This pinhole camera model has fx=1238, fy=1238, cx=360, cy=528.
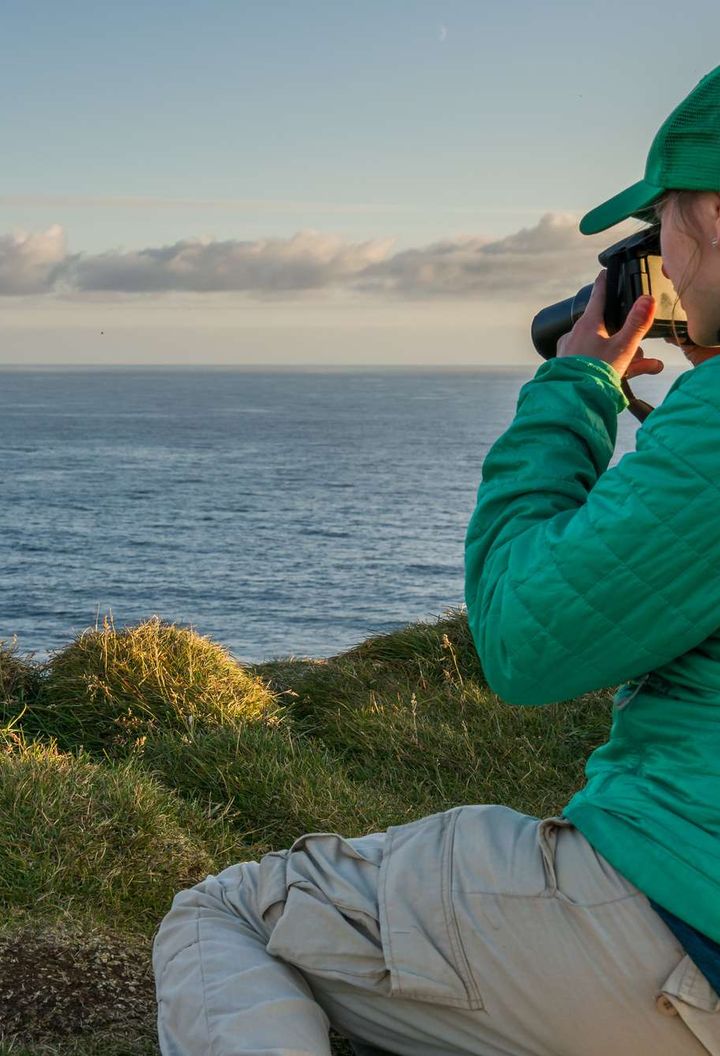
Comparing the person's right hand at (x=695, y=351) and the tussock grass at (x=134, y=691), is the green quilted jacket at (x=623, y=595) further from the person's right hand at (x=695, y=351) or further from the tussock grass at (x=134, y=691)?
the tussock grass at (x=134, y=691)

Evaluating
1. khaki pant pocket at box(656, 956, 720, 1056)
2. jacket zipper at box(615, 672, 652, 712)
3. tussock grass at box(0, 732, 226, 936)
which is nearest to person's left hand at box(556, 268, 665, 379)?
jacket zipper at box(615, 672, 652, 712)

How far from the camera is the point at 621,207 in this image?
2.12 m

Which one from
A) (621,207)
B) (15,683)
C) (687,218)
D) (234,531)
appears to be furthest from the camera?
(234,531)

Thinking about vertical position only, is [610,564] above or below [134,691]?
above

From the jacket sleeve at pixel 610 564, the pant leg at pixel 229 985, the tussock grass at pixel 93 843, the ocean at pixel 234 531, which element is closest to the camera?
the jacket sleeve at pixel 610 564

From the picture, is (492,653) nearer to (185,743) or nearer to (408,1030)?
(408,1030)

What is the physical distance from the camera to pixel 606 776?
2162 millimetres

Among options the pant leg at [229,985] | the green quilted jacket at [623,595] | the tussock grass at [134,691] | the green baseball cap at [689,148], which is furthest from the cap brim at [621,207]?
the tussock grass at [134,691]

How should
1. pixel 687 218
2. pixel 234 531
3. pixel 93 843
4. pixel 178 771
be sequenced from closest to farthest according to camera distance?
pixel 687 218, pixel 93 843, pixel 178 771, pixel 234 531

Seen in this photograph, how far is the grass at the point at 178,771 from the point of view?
12.3 feet

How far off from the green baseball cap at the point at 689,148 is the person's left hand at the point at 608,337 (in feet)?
0.86

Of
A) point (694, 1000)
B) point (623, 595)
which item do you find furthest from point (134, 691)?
point (623, 595)

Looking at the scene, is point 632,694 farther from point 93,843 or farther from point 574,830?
point 93,843

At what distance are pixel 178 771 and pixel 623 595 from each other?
4371mm
